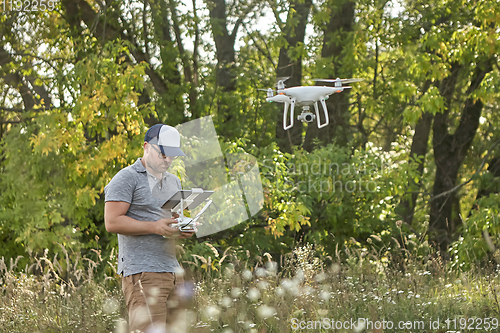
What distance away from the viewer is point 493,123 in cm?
1132

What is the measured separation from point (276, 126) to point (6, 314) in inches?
206

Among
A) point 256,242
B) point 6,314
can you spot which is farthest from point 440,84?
point 6,314

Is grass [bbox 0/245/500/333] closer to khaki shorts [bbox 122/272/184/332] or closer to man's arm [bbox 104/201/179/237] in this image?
khaki shorts [bbox 122/272/184/332]

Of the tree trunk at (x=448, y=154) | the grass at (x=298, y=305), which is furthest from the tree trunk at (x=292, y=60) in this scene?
the grass at (x=298, y=305)

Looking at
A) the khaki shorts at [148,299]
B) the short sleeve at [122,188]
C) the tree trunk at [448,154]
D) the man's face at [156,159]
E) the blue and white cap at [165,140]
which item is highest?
the blue and white cap at [165,140]

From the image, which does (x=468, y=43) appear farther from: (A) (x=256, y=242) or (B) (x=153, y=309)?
(B) (x=153, y=309)

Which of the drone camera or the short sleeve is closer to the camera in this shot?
the short sleeve

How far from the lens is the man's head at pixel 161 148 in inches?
114

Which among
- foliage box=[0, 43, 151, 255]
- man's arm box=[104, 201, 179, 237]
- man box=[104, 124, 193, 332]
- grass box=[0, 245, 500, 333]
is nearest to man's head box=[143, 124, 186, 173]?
man box=[104, 124, 193, 332]

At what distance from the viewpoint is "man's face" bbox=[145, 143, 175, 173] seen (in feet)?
9.60

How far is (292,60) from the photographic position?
920 centimetres

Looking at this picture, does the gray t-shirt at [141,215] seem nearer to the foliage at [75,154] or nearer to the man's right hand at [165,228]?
the man's right hand at [165,228]

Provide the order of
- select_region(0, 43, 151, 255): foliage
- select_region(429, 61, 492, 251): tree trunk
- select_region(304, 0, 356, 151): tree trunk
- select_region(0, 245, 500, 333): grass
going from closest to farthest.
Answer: select_region(0, 245, 500, 333): grass < select_region(0, 43, 151, 255): foliage < select_region(304, 0, 356, 151): tree trunk < select_region(429, 61, 492, 251): tree trunk

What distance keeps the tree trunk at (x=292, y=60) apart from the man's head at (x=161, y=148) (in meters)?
5.26
